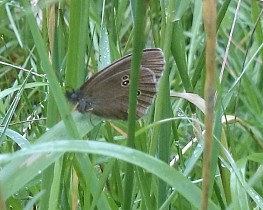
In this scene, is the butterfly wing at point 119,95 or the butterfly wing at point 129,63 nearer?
the butterfly wing at point 129,63

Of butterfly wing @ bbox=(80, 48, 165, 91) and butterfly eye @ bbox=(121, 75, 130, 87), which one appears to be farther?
butterfly eye @ bbox=(121, 75, 130, 87)

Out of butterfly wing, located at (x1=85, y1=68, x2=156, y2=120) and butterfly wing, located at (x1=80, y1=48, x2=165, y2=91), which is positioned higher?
butterfly wing, located at (x1=80, y1=48, x2=165, y2=91)

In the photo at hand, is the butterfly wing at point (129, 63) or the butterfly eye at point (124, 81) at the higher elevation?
the butterfly wing at point (129, 63)

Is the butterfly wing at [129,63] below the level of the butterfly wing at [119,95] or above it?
above

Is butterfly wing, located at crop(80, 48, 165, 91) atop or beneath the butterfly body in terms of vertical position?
atop

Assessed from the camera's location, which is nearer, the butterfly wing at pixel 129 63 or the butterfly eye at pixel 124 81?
the butterfly wing at pixel 129 63

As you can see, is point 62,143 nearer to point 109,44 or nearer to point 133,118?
point 133,118

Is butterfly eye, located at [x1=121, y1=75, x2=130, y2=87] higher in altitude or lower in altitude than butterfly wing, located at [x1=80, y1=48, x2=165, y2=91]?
lower

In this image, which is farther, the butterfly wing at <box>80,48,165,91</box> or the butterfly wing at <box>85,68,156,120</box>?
the butterfly wing at <box>85,68,156,120</box>
